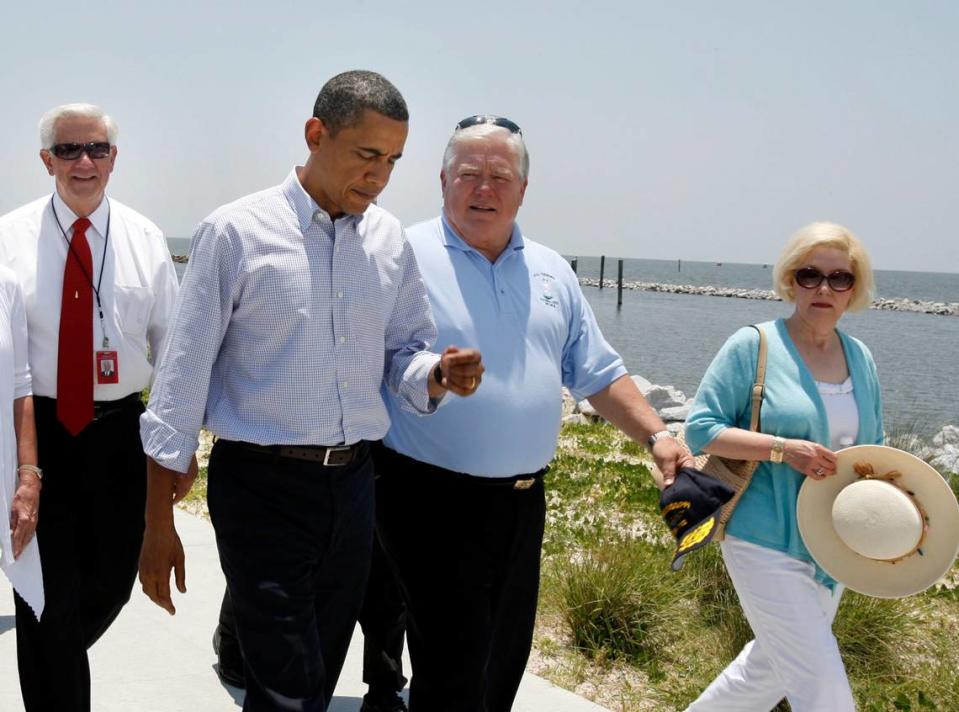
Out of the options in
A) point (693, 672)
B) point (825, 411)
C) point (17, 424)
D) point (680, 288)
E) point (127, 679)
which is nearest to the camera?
point (17, 424)

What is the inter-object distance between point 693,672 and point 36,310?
319 cm

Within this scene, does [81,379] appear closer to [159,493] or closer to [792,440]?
[159,493]

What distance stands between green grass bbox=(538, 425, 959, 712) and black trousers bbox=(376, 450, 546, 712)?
4.38ft

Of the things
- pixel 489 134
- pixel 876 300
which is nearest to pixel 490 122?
pixel 489 134

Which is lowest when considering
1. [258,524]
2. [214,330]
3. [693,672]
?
[693,672]

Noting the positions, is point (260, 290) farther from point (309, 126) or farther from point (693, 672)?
point (693, 672)

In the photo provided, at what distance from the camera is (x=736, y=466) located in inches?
143

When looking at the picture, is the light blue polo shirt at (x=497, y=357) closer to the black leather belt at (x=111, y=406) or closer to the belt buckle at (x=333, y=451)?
the belt buckle at (x=333, y=451)

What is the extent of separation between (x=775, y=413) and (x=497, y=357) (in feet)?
3.42

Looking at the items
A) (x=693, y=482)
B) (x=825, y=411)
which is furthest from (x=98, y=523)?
(x=825, y=411)

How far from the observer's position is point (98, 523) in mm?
3412

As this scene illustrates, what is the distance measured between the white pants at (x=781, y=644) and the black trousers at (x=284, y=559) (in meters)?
1.47

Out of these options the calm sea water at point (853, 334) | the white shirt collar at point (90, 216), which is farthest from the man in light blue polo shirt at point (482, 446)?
the calm sea water at point (853, 334)

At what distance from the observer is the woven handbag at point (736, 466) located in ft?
11.7
